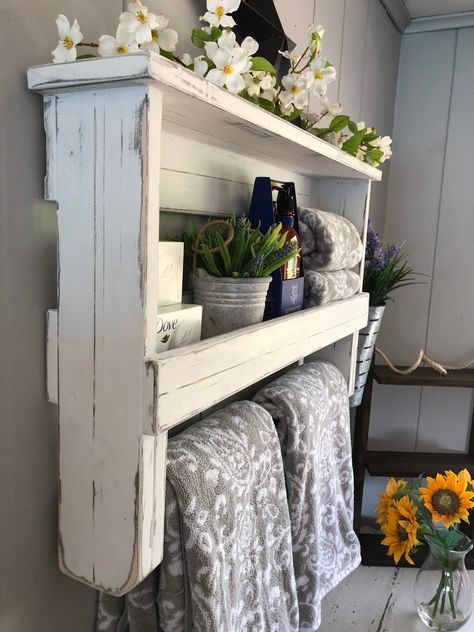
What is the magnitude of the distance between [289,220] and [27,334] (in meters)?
0.42

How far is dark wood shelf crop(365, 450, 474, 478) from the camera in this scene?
1.53m

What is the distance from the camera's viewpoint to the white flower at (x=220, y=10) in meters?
0.53

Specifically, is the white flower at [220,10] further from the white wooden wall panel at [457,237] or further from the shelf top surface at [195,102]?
the white wooden wall panel at [457,237]

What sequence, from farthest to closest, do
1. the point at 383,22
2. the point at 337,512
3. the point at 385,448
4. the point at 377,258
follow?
the point at 385,448, the point at 383,22, the point at 377,258, the point at 337,512

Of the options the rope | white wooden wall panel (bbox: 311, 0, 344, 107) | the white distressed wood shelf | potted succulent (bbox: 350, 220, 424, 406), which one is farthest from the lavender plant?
the white distressed wood shelf

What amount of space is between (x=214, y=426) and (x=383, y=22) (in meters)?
1.25

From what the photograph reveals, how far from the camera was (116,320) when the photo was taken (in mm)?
466

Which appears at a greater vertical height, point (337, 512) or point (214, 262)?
point (214, 262)

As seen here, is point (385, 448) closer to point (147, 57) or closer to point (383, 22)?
point (383, 22)

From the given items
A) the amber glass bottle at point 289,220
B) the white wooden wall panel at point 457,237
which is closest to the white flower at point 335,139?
the amber glass bottle at point 289,220

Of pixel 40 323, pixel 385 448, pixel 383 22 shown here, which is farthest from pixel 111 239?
pixel 385 448

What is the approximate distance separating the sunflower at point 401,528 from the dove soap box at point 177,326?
0.72 meters

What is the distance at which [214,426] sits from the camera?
69 cm

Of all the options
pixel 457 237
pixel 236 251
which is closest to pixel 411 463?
pixel 457 237
